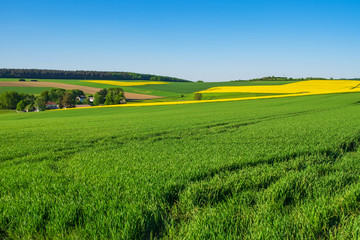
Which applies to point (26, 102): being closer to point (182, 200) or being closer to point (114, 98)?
point (114, 98)

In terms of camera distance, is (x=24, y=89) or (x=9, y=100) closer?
(x=9, y=100)

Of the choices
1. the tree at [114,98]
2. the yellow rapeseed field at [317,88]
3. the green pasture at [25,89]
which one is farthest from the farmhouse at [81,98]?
the yellow rapeseed field at [317,88]

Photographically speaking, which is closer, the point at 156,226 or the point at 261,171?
the point at 156,226

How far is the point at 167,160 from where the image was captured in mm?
6211

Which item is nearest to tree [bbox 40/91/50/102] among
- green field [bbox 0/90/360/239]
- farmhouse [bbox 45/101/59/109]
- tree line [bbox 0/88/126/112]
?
tree line [bbox 0/88/126/112]

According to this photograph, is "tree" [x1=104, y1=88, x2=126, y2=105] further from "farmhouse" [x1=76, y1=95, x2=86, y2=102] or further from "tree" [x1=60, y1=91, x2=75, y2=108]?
"farmhouse" [x1=76, y1=95, x2=86, y2=102]

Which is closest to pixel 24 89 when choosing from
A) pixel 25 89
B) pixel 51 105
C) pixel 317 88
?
pixel 25 89

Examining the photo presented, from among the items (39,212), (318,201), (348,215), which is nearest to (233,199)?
(318,201)

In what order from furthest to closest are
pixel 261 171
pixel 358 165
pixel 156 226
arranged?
pixel 358 165 < pixel 261 171 < pixel 156 226

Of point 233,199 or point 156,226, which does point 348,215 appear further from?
point 156,226

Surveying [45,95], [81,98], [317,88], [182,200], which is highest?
[317,88]

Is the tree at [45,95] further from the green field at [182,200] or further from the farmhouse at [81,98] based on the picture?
the green field at [182,200]

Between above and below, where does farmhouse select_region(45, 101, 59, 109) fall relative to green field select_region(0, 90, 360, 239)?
below

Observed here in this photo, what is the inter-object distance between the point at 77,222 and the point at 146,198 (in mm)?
1044
